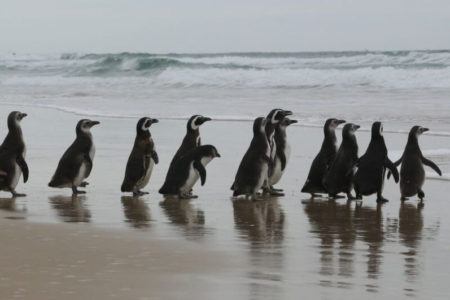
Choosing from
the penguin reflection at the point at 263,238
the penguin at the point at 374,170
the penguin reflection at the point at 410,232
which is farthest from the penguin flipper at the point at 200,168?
the penguin reflection at the point at 410,232

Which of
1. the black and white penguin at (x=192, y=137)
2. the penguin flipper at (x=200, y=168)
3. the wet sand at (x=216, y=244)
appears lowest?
the wet sand at (x=216, y=244)

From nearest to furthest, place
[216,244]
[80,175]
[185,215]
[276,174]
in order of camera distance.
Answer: [216,244]
[185,215]
[80,175]
[276,174]

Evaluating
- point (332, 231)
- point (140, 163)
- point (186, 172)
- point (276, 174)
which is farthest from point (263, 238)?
point (276, 174)

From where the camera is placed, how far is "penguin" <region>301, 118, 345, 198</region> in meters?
9.73

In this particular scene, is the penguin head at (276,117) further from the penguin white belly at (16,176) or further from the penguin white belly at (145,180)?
the penguin white belly at (16,176)

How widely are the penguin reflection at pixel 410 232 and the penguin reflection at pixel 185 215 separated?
1.45 meters

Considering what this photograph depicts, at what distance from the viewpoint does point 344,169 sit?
9.72 m

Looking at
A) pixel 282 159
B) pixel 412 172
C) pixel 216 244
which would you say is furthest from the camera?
pixel 282 159

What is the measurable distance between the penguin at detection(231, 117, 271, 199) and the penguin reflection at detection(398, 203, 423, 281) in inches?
53.6

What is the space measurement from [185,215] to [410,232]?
191 cm

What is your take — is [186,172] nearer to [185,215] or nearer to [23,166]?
[185,215]

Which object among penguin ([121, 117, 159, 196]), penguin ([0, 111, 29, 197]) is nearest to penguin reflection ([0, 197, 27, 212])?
penguin ([0, 111, 29, 197])

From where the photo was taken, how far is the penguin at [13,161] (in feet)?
30.8

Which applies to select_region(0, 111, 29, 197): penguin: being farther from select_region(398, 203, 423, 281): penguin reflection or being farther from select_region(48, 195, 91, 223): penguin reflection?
select_region(398, 203, 423, 281): penguin reflection
